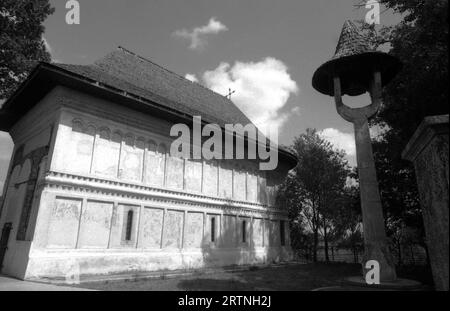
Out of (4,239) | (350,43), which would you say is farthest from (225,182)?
(4,239)

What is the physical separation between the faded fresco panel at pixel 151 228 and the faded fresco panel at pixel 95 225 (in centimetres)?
149

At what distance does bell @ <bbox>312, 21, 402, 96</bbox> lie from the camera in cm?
930

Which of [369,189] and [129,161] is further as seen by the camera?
[129,161]

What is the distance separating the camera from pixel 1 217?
47.5 feet

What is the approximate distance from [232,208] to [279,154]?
5.66m

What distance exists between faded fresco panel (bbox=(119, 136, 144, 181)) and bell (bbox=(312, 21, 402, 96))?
818 centimetres

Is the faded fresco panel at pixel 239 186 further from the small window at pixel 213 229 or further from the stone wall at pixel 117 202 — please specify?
the small window at pixel 213 229

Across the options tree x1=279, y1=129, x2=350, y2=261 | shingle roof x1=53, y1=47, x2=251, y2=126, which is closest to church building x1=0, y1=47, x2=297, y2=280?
shingle roof x1=53, y1=47, x2=251, y2=126

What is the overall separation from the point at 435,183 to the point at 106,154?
12.1 meters

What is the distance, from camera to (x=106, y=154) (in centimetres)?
1252

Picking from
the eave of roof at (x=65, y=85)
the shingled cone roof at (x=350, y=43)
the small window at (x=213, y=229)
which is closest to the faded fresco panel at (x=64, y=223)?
the eave of roof at (x=65, y=85)

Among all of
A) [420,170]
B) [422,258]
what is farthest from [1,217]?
[422,258]

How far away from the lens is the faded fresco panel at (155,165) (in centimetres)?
1364

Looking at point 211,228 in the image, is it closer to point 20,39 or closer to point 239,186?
point 239,186
